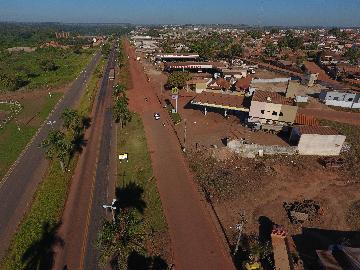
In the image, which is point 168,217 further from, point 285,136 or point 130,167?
point 285,136

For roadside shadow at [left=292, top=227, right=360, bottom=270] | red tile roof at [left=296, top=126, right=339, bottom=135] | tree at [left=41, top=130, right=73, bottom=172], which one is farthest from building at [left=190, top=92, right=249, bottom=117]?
tree at [left=41, top=130, right=73, bottom=172]

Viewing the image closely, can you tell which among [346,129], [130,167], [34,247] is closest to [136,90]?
[130,167]

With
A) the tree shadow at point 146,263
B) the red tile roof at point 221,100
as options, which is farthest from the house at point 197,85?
the tree shadow at point 146,263

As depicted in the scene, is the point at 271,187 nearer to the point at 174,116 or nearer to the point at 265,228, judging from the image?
the point at 265,228

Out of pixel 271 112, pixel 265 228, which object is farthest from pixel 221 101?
pixel 265 228

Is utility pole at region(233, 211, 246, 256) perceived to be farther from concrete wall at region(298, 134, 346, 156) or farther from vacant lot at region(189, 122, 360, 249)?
concrete wall at region(298, 134, 346, 156)

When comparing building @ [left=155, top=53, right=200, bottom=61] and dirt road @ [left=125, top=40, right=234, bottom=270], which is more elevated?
dirt road @ [left=125, top=40, right=234, bottom=270]
